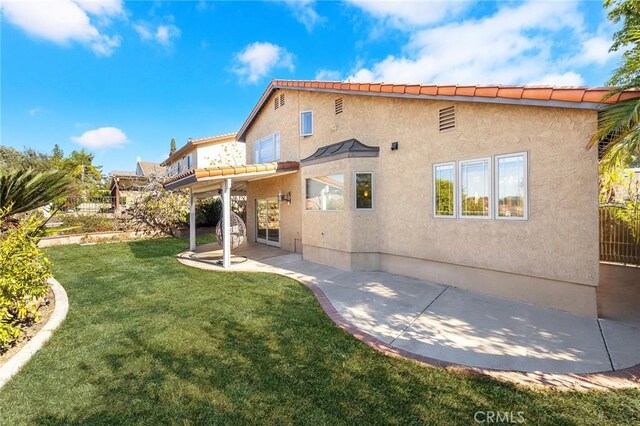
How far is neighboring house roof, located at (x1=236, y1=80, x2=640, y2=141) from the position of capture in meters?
6.84

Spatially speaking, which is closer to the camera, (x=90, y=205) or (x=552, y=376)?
(x=552, y=376)

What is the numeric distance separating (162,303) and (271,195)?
10989mm

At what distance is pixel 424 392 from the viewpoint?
4.69 meters

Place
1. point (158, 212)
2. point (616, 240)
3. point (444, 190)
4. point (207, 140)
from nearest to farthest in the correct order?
1. point (444, 190)
2. point (616, 240)
3. point (158, 212)
4. point (207, 140)

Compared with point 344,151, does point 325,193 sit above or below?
below

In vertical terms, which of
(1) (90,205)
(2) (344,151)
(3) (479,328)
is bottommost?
(3) (479,328)

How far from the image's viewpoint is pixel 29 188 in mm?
7242

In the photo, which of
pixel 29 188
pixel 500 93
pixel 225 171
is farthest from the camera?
pixel 225 171

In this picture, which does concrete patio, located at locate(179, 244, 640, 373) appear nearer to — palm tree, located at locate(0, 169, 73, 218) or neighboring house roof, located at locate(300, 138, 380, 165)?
neighboring house roof, located at locate(300, 138, 380, 165)

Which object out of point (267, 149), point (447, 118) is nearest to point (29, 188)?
point (447, 118)

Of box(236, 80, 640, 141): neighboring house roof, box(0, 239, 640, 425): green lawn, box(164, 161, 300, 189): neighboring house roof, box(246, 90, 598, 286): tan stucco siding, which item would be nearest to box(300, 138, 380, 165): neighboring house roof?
box(246, 90, 598, 286): tan stucco siding

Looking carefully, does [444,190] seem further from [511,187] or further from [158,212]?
[158,212]

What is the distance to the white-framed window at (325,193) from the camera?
1329cm

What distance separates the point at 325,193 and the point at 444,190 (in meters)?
5.52
